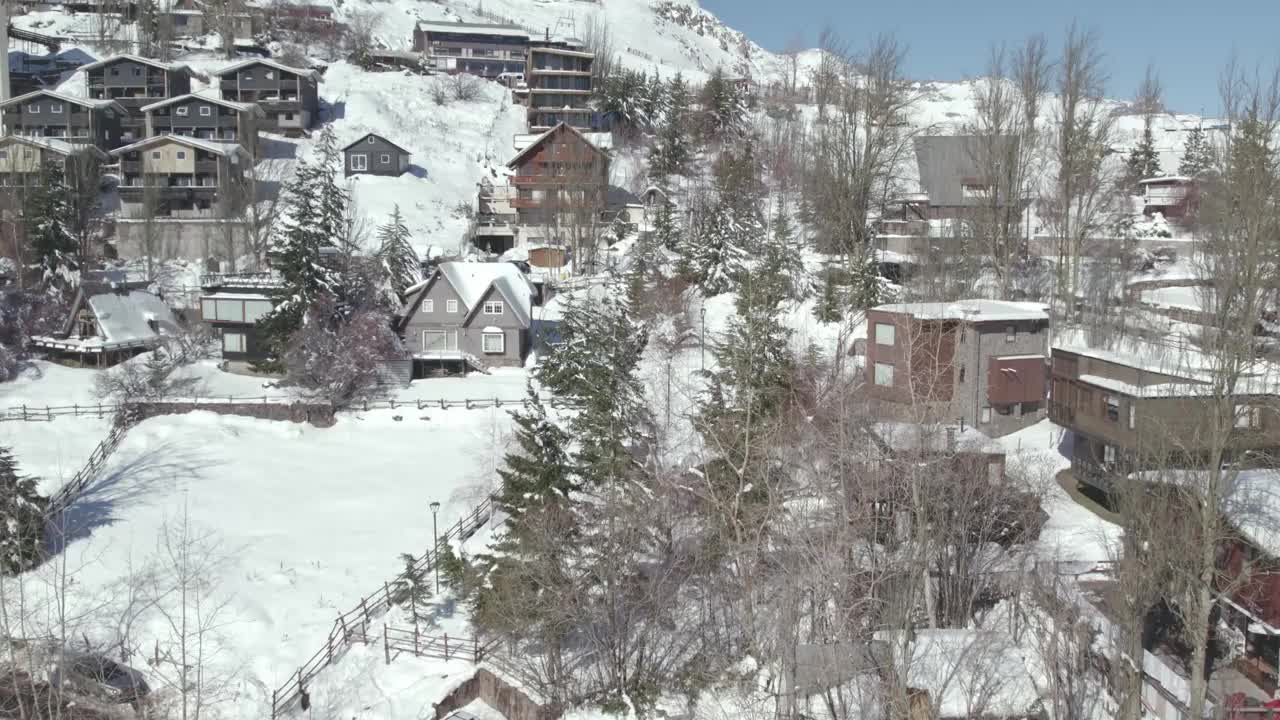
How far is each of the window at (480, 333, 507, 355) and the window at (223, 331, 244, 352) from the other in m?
8.79

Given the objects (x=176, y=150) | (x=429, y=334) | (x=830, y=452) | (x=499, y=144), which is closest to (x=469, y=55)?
(x=499, y=144)

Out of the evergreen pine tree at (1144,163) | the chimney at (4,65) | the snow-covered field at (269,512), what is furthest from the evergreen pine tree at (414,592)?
the chimney at (4,65)

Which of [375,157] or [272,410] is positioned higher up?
[375,157]

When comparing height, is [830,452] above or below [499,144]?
below

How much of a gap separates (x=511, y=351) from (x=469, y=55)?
43.5 metres

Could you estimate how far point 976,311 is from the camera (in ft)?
91.8

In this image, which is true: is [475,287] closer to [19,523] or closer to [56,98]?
[19,523]

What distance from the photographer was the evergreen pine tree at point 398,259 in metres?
40.2

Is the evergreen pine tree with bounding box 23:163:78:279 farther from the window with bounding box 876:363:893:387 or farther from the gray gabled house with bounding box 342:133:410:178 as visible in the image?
the window with bounding box 876:363:893:387

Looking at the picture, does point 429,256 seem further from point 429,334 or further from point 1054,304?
point 1054,304

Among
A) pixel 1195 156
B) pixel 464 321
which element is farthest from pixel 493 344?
pixel 1195 156

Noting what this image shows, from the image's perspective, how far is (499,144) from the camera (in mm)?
60812

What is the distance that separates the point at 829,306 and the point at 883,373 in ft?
22.9

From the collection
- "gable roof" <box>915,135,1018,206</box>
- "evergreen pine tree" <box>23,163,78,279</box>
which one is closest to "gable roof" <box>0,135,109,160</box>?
"evergreen pine tree" <box>23,163,78,279</box>
